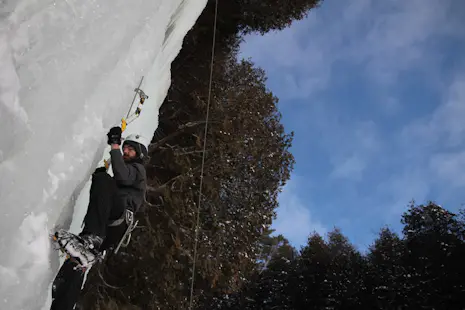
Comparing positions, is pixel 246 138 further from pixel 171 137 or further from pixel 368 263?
pixel 368 263

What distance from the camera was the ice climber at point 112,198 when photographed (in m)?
3.51

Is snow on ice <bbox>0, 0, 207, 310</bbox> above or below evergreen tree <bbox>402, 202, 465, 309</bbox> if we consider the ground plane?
below

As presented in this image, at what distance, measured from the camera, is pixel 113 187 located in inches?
156

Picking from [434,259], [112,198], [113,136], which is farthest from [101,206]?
[434,259]

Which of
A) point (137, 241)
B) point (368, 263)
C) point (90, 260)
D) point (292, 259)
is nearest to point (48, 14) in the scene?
point (90, 260)

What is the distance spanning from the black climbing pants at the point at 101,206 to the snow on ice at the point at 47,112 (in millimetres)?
172

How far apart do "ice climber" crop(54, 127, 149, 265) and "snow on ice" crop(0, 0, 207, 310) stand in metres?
0.18

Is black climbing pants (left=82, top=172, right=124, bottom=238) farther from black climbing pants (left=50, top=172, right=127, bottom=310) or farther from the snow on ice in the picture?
the snow on ice

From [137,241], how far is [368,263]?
2639 cm

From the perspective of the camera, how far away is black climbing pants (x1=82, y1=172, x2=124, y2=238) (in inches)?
146

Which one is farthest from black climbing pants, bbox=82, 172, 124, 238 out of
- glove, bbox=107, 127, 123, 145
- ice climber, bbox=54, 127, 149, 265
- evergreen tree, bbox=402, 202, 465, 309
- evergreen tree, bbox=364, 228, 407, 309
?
evergreen tree, bbox=364, 228, 407, 309

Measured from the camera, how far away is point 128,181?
4.01 m

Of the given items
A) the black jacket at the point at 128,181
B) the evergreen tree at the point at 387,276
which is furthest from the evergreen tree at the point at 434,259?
the black jacket at the point at 128,181

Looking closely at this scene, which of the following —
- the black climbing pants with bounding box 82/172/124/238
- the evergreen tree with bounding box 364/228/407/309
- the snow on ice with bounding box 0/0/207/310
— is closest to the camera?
the snow on ice with bounding box 0/0/207/310
